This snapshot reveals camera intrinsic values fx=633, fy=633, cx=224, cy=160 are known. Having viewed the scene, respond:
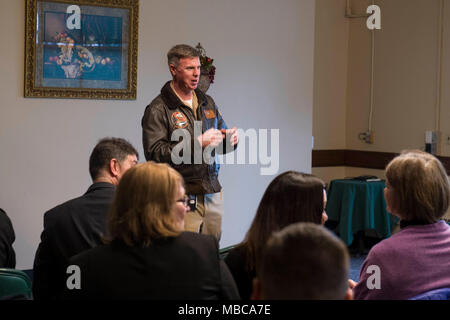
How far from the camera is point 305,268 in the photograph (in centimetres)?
129

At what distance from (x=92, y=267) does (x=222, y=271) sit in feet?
1.22

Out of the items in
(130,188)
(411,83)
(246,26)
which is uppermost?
(246,26)

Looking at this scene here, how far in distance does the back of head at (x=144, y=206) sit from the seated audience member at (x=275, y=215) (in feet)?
1.09

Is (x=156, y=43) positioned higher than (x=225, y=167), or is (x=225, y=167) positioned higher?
(x=156, y=43)

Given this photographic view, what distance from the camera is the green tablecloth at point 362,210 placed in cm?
612

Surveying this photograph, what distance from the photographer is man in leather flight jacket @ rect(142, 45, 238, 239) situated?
3578 mm

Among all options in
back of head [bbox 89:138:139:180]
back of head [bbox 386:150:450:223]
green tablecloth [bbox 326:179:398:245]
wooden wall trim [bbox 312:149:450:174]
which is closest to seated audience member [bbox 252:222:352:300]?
back of head [bbox 386:150:450:223]

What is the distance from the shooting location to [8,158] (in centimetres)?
484

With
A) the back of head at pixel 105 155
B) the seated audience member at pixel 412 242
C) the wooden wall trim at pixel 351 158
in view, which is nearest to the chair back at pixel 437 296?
the seated audience member at pixel 412 242

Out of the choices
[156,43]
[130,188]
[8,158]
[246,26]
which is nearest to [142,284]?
[130,188]

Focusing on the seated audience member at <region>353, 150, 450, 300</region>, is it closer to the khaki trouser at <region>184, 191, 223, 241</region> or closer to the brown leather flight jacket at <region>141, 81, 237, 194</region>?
the brown leather flight jacket at <region>141, 81, 237, 194</region>

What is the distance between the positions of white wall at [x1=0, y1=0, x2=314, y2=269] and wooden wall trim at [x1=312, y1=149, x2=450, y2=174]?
3.80ft
